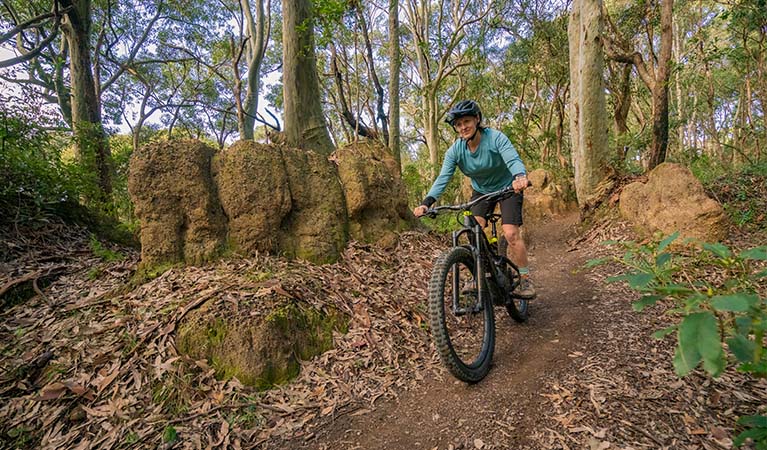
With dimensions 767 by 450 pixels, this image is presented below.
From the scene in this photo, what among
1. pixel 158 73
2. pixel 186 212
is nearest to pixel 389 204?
pixel 186 212

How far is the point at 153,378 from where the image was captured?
2742 millimetres

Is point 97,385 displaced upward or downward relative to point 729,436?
upward

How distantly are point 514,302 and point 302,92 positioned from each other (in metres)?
5.30

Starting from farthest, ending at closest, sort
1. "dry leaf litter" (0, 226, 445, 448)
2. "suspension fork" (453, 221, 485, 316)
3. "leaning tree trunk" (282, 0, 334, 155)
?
"leaning tree trunk" (282, 0, 334, 155) < "suspension fork" (453, 221, 485, 316) < "dry leaf litter" (0, 226, 445, 448)

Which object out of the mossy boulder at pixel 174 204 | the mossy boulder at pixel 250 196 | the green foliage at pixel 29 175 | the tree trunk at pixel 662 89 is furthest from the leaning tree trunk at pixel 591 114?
the green foliage at pixel 29 175

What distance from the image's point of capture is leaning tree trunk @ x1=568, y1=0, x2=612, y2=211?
7.00 meters

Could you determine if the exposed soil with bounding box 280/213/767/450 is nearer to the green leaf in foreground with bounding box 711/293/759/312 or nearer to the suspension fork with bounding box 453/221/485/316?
the suspension fork with bounding box 453/221/485/316

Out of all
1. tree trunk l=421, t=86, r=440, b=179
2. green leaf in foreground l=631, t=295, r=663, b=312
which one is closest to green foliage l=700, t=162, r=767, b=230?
green leaf in foreground l=631, t=295, r=663, b=312

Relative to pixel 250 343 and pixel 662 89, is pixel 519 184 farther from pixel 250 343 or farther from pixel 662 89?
pixel 662 89

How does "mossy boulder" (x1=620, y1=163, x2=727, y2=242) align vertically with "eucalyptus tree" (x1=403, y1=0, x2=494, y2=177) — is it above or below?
below

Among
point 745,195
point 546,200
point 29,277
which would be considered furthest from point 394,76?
point 29,277

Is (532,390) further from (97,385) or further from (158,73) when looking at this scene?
(158,73)

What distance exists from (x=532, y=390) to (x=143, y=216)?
A: 4.09m

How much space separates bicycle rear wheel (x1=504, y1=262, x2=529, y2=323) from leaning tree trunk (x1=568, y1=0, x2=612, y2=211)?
13.8 feet
